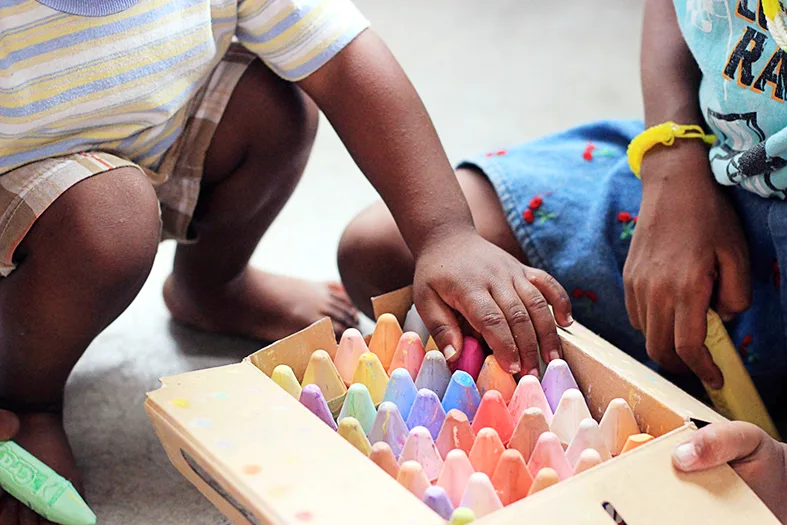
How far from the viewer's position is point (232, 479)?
1.65 ft

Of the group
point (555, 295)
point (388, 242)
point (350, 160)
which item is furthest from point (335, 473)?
point (350, 160)

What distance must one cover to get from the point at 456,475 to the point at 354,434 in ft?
0.21

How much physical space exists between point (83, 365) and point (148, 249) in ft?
0.78

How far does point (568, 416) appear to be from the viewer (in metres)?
0.59

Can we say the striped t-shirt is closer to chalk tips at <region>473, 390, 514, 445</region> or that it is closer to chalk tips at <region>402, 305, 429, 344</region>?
chalk tips at <region>402, 305, 429, 344</region>

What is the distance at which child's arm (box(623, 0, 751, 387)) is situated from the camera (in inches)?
27.8

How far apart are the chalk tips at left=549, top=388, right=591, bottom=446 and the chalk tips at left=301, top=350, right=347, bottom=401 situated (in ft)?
0.44

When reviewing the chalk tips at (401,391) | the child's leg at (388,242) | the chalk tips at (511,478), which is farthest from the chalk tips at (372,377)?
the child's leg at (388,242)

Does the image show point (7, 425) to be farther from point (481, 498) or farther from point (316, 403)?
point (481, 498)

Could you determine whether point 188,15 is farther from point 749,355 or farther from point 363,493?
point 749,355

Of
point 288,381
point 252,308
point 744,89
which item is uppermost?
point 744,89

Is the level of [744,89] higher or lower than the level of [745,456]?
higher

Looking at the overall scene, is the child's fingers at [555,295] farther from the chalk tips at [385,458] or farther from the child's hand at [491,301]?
the chalk tips at [385,458]

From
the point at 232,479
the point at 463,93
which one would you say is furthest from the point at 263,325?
the point at 463,93
